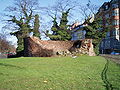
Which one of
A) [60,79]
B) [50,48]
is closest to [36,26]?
[50,48]

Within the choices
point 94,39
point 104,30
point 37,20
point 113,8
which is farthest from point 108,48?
point 37,20

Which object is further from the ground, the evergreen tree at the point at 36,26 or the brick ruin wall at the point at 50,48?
the evergreen tree at the point at 36,26

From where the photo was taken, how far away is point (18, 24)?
34.1m

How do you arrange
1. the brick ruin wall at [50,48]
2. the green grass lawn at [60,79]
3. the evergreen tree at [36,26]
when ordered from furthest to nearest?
1. the evergreen tree at [36,26]
2. the brick ruin wall at [50,48]
3. the green grass lawn at [60,79]

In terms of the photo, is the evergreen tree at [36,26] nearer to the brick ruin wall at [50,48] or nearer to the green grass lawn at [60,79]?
the brick ruin wall at [50,48]

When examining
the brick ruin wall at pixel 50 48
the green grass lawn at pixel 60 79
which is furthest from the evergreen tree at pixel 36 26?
the green grass lawn at pixel 60 79

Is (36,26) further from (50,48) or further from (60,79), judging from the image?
(60,79)

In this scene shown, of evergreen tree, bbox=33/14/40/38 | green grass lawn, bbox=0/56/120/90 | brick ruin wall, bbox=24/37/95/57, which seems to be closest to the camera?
green grass lawn, bbox=0/56/120/90

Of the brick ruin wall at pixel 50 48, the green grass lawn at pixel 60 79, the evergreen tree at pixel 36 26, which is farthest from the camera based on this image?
the evergreen tree at pixel 36 26

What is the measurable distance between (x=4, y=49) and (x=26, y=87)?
68795mm

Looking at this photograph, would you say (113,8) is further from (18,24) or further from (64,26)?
(18,24)

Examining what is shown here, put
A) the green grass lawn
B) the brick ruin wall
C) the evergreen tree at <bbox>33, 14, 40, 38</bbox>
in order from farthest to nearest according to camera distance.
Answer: the evergreen tree at <bbox>33, 14, 40, 38</bbox>, the brick ruin wall, the green grass lawn

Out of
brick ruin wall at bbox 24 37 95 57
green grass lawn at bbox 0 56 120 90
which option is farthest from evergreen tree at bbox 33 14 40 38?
green grass lawn at bbox 0 56 120 90

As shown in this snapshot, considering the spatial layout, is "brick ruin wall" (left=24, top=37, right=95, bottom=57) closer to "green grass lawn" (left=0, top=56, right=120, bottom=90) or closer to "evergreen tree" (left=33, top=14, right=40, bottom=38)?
"evergreen tree" (left=33, top=14, right=40, bottom=38)
